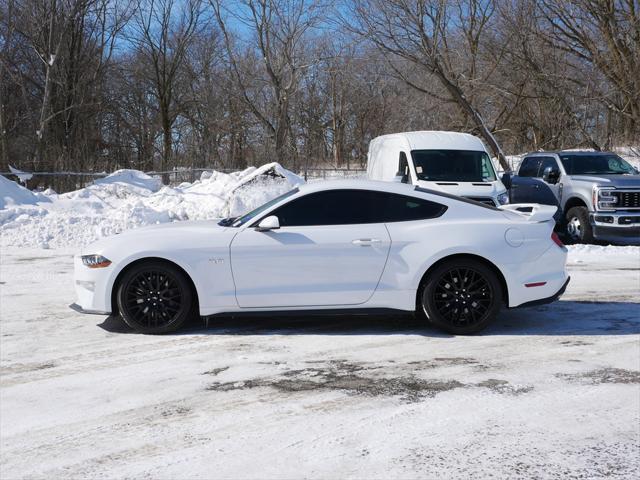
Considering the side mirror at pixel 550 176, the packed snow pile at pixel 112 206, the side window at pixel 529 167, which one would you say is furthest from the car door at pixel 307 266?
the side window at pixel 529 167

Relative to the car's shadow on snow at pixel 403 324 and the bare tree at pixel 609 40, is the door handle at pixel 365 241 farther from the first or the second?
the bare tree at pixel 609 40

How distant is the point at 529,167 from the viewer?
52.3 feet

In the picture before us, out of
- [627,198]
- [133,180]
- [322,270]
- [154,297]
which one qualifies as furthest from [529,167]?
[133,180]

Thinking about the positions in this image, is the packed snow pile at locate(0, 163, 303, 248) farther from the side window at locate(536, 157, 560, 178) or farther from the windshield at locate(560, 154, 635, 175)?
the windshield at locate(560, 154, 635, 175)

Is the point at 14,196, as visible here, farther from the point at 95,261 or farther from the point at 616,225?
the point at 616,225

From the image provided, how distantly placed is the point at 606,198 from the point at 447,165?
10.1ft

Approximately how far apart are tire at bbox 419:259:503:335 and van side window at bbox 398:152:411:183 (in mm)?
6962

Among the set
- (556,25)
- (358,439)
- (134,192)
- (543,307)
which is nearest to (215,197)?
(134,192)

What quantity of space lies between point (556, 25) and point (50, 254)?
24814 mm

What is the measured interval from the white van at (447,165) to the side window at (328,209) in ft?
19.9

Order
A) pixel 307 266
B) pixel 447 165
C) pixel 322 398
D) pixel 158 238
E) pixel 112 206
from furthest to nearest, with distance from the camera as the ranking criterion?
1. pixel 112 206
2. pixel 447 165
3. pixel 158 238
4. pixel 307 266
5. pixel 322 398

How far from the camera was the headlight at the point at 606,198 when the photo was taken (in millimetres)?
13297

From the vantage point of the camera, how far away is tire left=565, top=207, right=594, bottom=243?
1366 centimetres

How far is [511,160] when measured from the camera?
2973 cm
